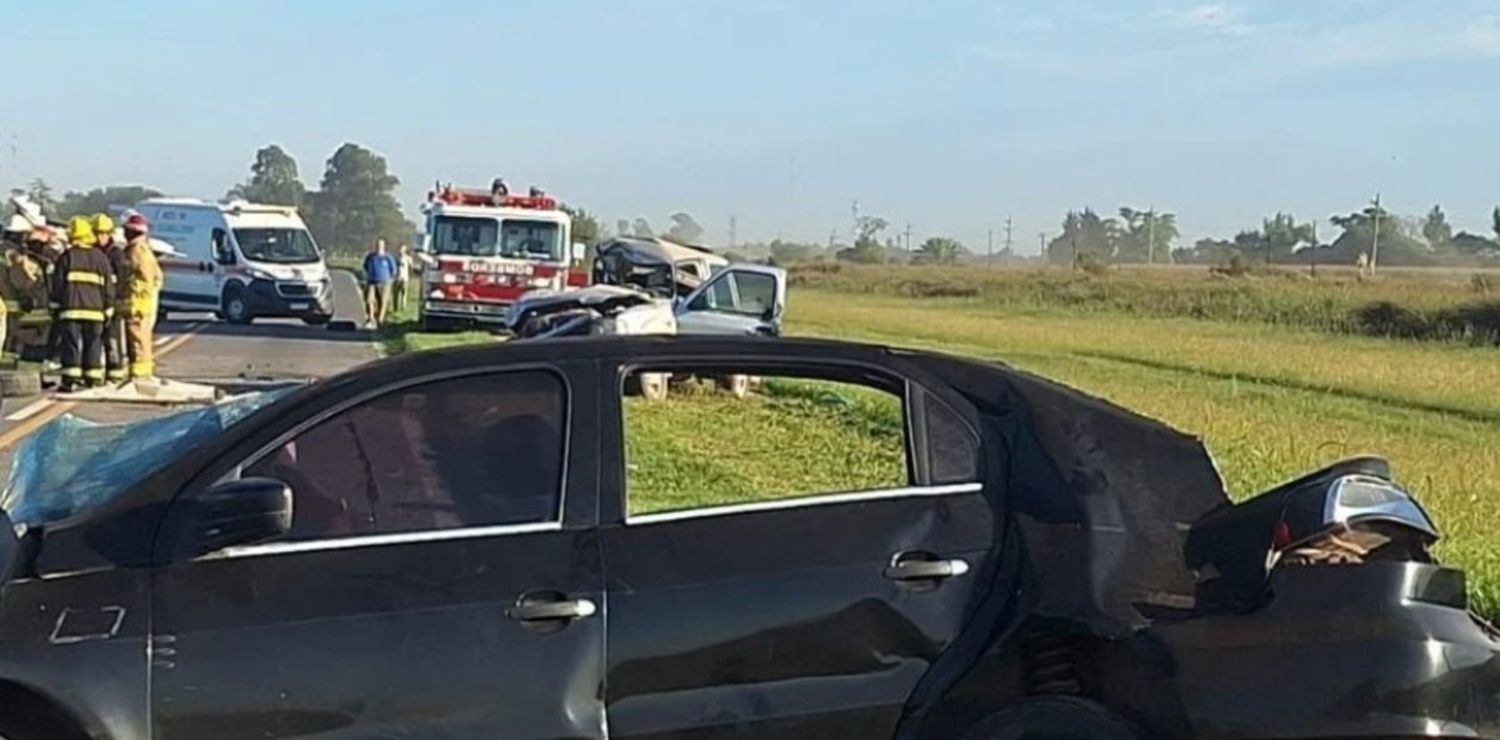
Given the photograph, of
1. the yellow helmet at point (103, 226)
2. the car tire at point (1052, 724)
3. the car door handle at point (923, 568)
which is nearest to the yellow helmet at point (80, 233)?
the yellow helmet at point (103, 226)

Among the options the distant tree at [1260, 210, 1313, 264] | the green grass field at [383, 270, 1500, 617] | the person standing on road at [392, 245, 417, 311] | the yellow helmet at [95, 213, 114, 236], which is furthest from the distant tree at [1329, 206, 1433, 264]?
the yellow helmet at [95, 213, 114, 236]

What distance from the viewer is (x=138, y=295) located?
17.6m

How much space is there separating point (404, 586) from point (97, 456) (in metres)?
1.22

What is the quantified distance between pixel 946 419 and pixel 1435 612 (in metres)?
1.31

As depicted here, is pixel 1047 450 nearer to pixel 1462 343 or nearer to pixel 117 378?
pixel 117 378

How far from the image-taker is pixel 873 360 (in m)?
4.78

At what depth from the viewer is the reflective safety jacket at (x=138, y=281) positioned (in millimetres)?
17547

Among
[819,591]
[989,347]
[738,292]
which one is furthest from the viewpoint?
[989,347]

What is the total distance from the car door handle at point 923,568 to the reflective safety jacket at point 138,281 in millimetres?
14593

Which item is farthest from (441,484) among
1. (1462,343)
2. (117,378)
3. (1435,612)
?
(1462,343)

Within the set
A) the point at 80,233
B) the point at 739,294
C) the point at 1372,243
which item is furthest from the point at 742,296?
the point at 1372,243

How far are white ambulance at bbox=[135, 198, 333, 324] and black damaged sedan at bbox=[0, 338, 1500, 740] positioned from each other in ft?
96.5

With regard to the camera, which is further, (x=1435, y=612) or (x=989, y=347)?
(x=989, y=347)

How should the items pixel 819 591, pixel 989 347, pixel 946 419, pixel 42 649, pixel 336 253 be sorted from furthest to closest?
pixel 336 253 < pixel 989 347 < pixel 946 419 < pixel 819 591 < pixel 42 649
